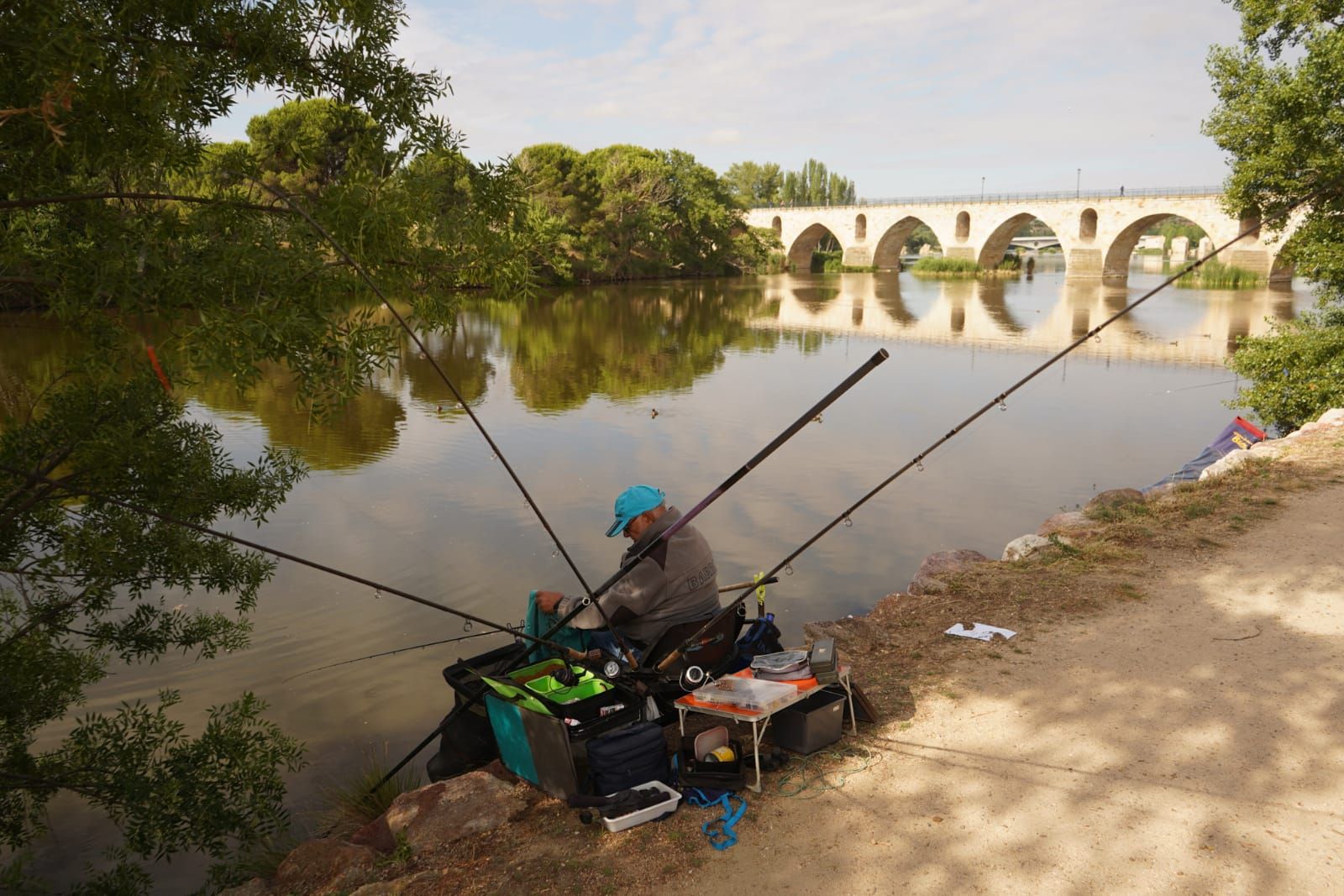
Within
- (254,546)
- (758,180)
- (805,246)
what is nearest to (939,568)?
(254,546)

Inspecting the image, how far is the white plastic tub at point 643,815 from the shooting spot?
3.47m

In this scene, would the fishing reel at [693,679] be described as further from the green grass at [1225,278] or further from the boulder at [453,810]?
the green grass at [1225,278]

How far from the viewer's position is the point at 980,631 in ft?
17.6

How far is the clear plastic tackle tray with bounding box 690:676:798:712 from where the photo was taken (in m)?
3.69

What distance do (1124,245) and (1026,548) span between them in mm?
56269

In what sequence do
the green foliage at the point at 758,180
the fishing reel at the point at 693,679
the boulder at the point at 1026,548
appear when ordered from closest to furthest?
the fishing reel at the point at 693,679, the boulder at the point at 1026,548, the green foliage at the point at 758,180

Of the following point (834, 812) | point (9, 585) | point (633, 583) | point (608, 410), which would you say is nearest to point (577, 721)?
point (633, 583)

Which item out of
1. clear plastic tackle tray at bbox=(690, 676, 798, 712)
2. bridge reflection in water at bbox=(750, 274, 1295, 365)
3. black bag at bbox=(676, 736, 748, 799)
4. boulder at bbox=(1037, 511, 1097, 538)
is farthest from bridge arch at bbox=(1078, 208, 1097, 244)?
black bag at bbox=(676, 736, 748, 799)

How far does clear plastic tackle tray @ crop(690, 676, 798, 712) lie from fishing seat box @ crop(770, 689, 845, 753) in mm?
158

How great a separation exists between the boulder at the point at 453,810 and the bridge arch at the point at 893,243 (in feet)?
218

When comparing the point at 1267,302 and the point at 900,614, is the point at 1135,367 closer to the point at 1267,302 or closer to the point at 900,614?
the point at 900,614

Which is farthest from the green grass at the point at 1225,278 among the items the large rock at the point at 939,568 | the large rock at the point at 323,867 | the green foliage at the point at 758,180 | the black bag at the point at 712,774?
the green foliage at the point at 758,180

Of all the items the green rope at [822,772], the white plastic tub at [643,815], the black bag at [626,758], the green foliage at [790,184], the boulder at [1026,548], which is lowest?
the boulder at [1026,548]

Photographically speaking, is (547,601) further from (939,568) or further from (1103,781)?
(939,568)
